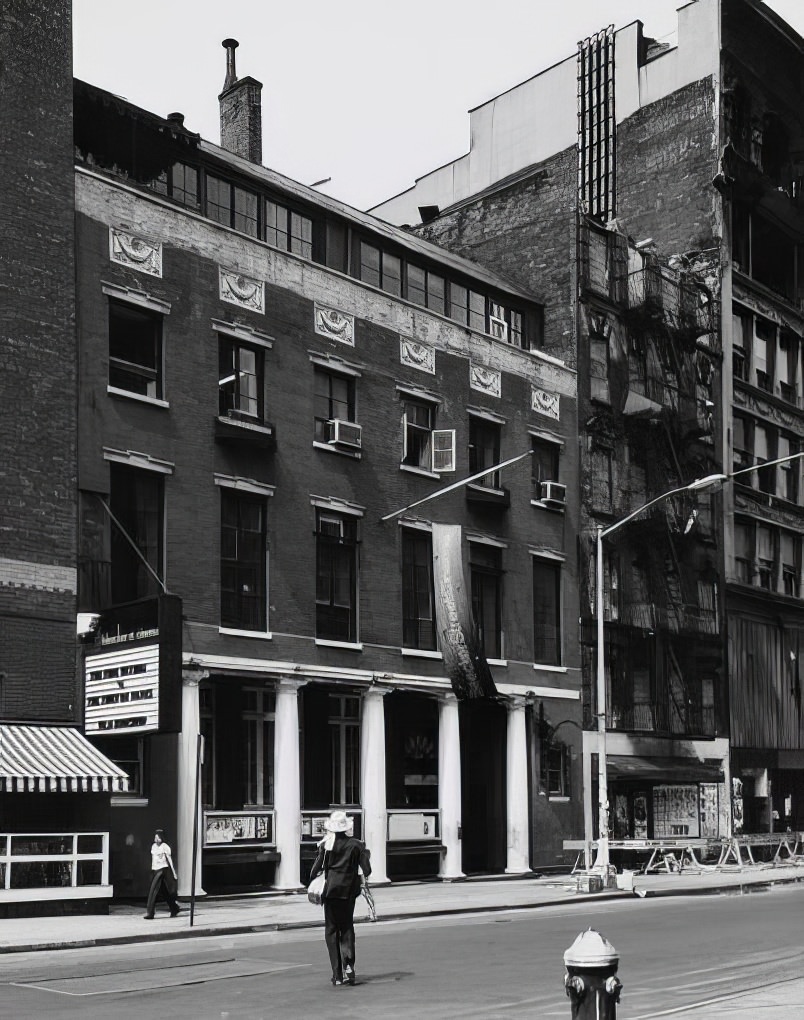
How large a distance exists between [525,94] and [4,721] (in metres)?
36.2

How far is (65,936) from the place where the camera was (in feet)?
70.5

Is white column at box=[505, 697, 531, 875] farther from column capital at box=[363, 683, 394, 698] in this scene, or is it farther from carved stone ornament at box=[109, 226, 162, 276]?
carved stone ornament at box=[109, 226, 162, 276]

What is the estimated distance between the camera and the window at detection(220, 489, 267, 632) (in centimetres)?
3128

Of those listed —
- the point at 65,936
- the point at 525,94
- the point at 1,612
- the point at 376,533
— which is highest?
the point at 525,94

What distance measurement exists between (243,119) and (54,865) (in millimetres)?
24445

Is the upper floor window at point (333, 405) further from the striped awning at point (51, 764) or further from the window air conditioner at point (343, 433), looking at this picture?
the striped awning at point (51, 764)

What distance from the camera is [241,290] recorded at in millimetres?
32188

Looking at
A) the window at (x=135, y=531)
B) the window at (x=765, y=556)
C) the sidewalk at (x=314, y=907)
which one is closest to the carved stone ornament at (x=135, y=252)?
the window at (x=135, y=531)

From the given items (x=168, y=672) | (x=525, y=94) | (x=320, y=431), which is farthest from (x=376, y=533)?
(x=525, y=94)

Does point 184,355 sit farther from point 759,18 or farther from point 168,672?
point 759,18

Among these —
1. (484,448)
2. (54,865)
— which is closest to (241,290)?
(484,448)

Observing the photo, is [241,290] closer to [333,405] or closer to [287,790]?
[333,405]

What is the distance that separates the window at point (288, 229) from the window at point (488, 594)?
872 centimetres

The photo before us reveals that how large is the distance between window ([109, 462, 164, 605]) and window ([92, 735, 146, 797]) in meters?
2.74
